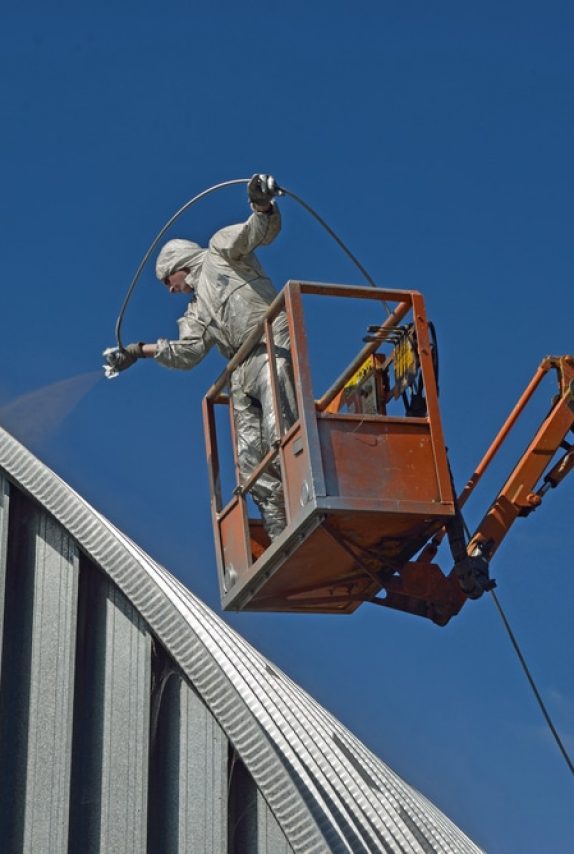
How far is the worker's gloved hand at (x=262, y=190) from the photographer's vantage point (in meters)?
16.7

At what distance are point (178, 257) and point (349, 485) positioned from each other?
3938 mm

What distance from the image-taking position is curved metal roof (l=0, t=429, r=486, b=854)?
648 inches

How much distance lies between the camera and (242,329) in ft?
59.0

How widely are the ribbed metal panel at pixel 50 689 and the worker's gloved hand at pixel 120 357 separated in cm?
165

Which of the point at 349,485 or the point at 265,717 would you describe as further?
the point at 265,717

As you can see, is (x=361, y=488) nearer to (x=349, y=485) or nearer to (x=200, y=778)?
(x=349, y=485)

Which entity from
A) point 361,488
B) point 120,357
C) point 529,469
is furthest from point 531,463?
point 120,357

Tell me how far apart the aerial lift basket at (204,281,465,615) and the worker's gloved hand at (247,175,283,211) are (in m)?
0.88

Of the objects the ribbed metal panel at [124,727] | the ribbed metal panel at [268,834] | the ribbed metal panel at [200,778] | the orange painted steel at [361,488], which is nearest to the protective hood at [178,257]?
the orange painted steel at [361,488]

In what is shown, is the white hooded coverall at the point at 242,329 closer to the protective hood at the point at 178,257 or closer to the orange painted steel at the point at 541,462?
the protective hood at the point at 178,257

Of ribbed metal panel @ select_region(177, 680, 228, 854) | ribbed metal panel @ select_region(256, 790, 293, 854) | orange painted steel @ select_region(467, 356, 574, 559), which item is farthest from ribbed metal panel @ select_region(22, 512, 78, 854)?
orange painted steel @ select_region(467, 356, 574, 559)

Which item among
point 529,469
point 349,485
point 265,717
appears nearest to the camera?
point 349,485

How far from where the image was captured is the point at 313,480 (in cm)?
1574

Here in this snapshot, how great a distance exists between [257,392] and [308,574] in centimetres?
185
